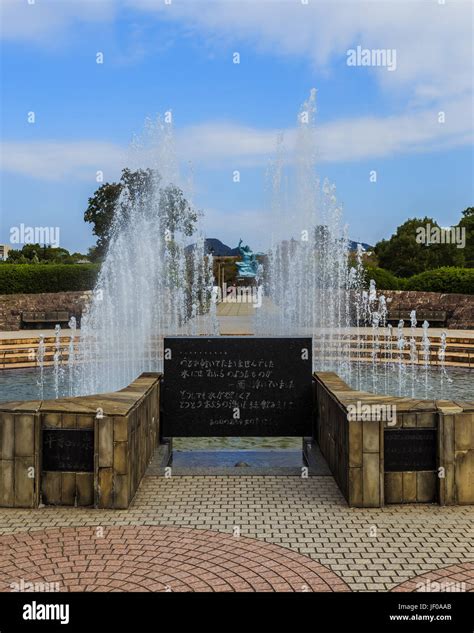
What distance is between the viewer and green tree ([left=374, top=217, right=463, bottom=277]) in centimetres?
6072

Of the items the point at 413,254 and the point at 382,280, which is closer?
the point at 382,280

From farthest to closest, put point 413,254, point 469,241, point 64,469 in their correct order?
point 413,254, point 469,241, point 64,469

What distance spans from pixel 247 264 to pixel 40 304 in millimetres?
51780

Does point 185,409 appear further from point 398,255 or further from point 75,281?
point 398,255

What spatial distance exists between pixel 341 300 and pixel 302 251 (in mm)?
3450

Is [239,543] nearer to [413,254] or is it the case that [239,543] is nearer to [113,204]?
[113,204]

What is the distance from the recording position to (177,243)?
3181 cm

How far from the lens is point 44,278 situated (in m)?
29.7

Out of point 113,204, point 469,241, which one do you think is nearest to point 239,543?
point 113,204

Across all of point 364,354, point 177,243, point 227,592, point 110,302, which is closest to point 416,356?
point 364,354

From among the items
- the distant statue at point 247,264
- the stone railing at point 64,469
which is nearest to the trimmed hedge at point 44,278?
the stone railing at point 64,469

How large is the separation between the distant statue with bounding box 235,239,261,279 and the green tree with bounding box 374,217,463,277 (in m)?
16.7

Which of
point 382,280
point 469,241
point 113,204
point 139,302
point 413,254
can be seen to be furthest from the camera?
point 413,254

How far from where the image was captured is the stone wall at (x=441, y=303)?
2531 centimetres
